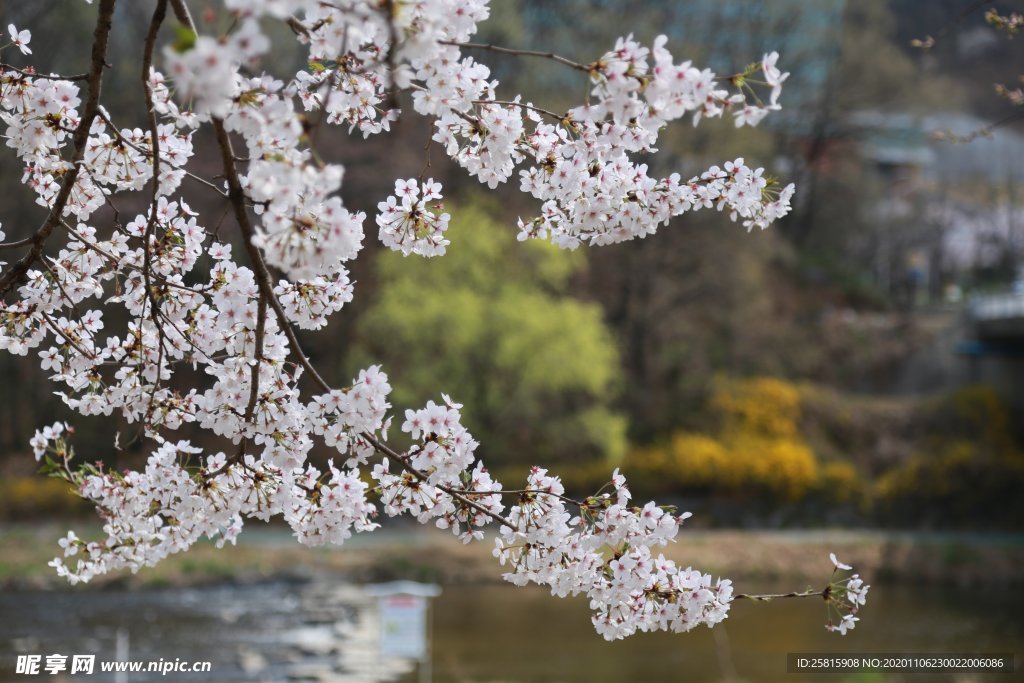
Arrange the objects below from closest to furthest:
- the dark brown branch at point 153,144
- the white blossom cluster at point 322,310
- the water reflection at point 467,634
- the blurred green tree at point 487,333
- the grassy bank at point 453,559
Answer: the dark brown branch at point 153,144
the white blossom cluster at point 322,310
the water reflection at point 467,634
the grassy bank at point 453,559
the blurred green tree at point 487,333

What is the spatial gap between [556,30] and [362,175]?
6498 millimetres

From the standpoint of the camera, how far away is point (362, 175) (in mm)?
17516

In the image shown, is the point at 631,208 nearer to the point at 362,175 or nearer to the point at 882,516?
the point at 362,175

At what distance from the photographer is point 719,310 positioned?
69.8ft

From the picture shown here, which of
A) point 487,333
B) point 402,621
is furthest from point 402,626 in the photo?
point 487,333

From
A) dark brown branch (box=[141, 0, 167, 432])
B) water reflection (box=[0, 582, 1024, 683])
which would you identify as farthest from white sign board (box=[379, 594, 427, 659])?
dark brown branch (box=[141, 0, 167, 432])

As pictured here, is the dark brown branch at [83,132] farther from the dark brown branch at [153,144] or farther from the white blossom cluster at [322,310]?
the dark brown branch at [153,144]

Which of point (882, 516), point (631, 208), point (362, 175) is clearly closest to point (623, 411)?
point (882, 516)

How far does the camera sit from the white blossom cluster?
7.58 ft

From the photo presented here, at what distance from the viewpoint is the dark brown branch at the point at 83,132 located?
7.58 feet

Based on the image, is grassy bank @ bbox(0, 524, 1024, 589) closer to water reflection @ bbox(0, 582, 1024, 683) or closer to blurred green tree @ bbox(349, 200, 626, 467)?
water reflection @ bbox(0, 582, 1024, 683)

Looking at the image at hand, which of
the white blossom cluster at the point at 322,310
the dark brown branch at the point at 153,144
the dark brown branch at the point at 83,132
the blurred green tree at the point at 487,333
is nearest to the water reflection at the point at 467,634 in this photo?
the blurred green tree at the point at 487,333

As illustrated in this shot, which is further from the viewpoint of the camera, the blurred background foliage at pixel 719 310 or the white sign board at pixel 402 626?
the blurred background foliage at pixel 719 310

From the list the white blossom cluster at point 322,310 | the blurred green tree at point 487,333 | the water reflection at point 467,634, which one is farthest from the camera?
the blurred green tree at point 487,333
